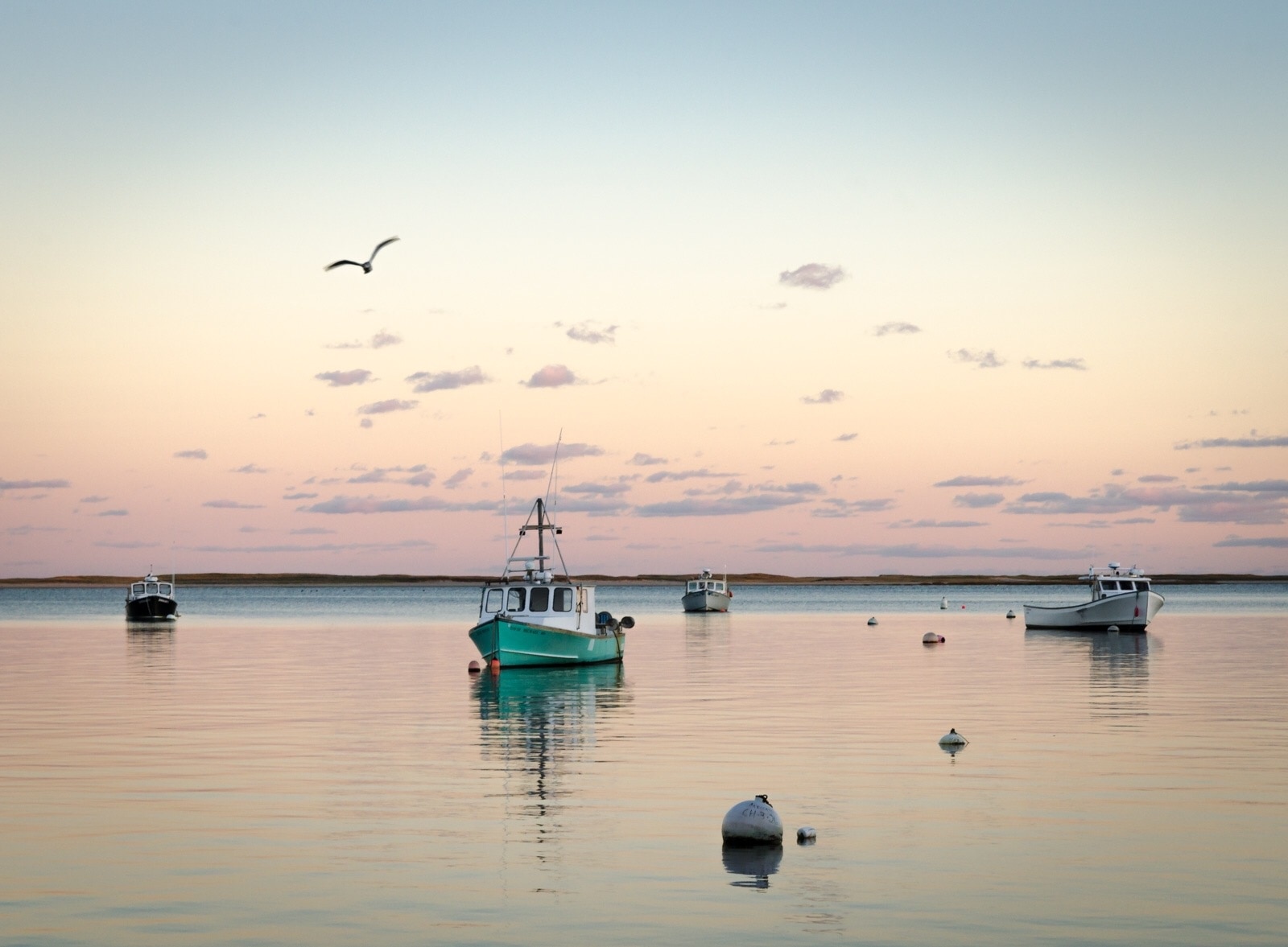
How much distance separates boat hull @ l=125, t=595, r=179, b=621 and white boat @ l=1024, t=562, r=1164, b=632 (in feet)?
234

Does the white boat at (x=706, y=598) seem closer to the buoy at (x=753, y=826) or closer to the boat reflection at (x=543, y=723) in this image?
the boat reflection at (x=543, y=723)

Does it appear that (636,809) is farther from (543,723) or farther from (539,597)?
(539,597)

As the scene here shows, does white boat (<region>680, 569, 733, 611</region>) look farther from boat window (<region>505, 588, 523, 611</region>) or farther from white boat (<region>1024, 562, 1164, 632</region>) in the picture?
boat window (<region>505, 588, 523, 611</region>)

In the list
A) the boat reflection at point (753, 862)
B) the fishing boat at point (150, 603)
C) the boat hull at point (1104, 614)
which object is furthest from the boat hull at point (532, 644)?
the fishing boat at point (150, 603)

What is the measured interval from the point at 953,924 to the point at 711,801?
841 centimetres

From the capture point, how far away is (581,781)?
27172 mm

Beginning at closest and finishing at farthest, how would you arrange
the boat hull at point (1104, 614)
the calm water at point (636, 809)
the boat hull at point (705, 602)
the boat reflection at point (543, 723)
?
the calm water at point (636, 809) < the boat reflection at point (543, 723) < the boat hull at point (1104, 614) < the boat hull at point (705, 602)

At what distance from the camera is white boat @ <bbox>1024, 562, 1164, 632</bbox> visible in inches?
3526

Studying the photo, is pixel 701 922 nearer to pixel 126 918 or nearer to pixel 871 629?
pixel 126 918

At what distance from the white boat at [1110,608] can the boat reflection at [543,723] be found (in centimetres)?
4185

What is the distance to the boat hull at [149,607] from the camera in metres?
121

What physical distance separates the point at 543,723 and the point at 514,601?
2047 centimetres

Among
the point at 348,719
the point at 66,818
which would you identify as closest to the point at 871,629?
the point at 348,719

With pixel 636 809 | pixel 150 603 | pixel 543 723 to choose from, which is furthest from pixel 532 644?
pixel 150 603
